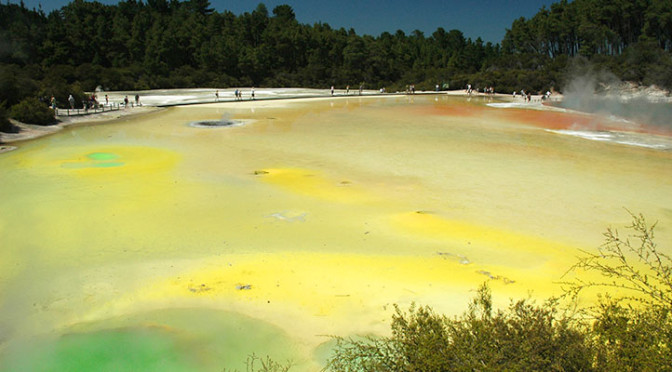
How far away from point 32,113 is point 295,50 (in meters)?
63.3

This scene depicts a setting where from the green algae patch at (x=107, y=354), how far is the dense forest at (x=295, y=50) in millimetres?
54037

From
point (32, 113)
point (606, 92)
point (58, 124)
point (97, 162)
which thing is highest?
point (606, 92)

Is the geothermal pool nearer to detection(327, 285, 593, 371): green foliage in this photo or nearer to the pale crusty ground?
detection(327, 285, 593, 371): green foliage

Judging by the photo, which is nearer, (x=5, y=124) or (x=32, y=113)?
(x=5, y=124)

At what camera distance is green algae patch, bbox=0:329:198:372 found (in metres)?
6.04

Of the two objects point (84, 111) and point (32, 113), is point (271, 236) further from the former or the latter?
point (84, 111)

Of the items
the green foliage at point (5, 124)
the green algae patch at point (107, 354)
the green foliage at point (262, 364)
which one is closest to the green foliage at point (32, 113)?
the green foliage at point (5, 124)

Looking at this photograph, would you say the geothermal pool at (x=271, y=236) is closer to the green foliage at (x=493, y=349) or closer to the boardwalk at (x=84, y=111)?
the green foliage at (x=493, y=349)

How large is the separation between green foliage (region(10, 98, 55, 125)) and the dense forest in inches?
1158

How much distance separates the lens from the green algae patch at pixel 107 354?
6.04m

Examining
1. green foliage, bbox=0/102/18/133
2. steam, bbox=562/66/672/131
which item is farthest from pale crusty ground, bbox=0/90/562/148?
steam, bbox=562/66/672/131

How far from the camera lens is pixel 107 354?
20.5ft

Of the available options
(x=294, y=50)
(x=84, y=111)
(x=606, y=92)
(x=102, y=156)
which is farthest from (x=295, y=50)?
(x=102, y=156)

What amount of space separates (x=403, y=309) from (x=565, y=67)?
242 ft
